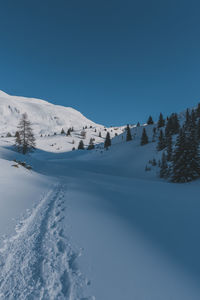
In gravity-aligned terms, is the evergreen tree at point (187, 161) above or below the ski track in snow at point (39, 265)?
above

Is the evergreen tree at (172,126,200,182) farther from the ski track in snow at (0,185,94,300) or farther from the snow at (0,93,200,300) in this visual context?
the ski track in snow at (0,185,94,300)

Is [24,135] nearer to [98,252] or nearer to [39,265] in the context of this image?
[39,265]

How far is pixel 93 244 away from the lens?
358 centimetres

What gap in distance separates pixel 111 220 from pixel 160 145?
31417 millimetres

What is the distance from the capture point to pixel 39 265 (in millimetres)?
2938

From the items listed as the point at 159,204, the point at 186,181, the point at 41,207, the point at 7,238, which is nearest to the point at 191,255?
the point at 159,204

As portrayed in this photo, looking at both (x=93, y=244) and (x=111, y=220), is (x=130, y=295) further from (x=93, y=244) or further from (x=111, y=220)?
(x=111, y=220)

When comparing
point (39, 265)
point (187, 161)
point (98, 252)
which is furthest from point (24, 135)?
point (98, 252)

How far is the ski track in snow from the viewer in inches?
92.7

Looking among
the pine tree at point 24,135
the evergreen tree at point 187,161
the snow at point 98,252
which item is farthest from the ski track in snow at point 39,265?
the pine tree at point 24,135

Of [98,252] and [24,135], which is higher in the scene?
[24,135]

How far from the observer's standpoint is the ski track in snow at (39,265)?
7.72ft

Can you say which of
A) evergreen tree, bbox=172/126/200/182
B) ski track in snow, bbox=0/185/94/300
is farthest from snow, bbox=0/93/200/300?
evergreen tree, bbox=172/126/200/182

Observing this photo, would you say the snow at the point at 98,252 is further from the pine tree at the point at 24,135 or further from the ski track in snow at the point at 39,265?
the pine tree at the point at 24,135
